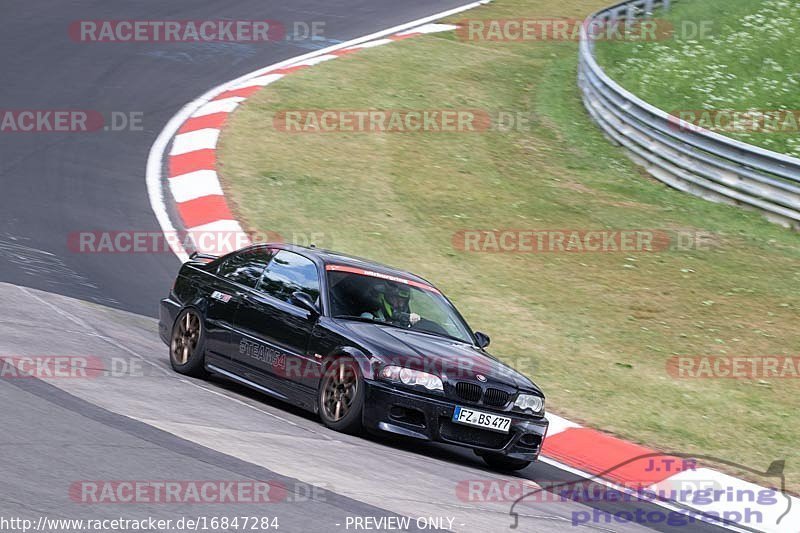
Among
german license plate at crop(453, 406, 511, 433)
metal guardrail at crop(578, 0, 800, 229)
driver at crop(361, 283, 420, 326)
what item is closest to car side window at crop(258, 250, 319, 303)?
driver at crop(361, 283, 420, 326)

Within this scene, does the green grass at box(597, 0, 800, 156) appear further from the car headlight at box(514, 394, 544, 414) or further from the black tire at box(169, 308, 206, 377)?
the black tire at box(169, 308, 206, 377)

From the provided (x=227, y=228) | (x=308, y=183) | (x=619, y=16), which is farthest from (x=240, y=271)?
(x=619, y=16)

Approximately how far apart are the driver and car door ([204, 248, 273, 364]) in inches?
42.6

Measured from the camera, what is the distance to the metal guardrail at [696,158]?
15562 millimetres

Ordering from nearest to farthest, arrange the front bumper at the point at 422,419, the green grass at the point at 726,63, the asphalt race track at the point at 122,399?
the asphalt race track at the point at 122,399, the front bumper at the point at 422,419, the green grass at the point at 726,63

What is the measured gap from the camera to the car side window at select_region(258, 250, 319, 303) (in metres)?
9.16

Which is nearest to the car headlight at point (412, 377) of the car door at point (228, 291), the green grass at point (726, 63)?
the car door at point (228, 291)

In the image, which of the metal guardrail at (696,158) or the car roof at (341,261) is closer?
the car roof at (341,261)

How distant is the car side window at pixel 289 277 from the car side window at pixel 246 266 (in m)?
0.09

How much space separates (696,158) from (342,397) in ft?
33.1

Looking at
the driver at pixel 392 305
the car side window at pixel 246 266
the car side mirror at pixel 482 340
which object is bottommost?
the car side mirror at pixel 482 340

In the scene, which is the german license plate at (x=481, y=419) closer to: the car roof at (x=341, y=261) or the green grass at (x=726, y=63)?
the car roof at (x=341, y=261)

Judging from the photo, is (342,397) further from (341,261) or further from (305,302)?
(341,261)

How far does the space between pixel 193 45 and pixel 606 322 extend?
11893mm
